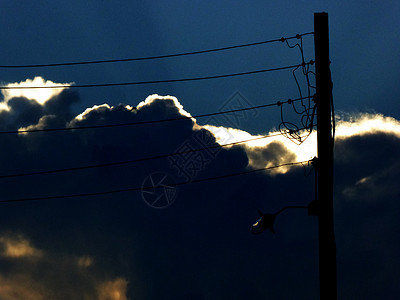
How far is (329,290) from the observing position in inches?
436

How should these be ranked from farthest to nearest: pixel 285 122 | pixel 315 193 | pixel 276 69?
pixel 276 69, pixel 285 122, pixel 315 193

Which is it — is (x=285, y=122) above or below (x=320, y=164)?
above

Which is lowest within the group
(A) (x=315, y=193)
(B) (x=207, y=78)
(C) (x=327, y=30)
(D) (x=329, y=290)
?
(D) (x=329, y=290)

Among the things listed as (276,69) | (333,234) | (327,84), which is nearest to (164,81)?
(276,69)

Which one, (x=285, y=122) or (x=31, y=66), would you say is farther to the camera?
(x=31, y=66)

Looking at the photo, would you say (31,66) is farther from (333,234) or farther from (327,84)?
(333,234)

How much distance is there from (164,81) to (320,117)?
619cm

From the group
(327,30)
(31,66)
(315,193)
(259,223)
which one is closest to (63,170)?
(31,66)

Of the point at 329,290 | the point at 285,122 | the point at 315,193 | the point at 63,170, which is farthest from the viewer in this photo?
the point at 63,170

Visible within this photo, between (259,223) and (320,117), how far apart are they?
3.14 meters

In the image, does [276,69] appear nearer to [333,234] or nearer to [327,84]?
[327,84]

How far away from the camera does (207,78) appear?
51.9ft

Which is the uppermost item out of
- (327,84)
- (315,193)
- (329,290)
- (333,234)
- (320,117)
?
(327,84)

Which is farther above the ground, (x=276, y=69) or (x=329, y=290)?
(x=276, y=69)
